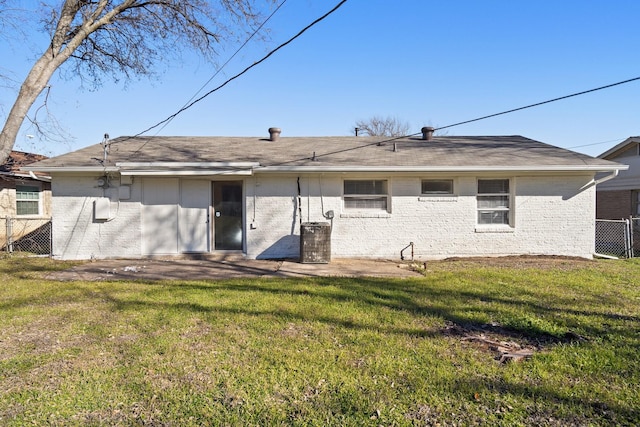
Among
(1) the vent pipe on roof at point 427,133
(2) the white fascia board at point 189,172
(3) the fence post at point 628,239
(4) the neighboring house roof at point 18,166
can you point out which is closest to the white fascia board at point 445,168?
(2) the white fascia board at point 189,172

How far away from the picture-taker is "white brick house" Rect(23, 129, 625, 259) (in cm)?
983

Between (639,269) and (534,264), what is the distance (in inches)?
86.9

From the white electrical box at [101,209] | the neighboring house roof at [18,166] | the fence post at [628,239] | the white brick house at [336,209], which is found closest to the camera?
the white electrical box at [101,209]

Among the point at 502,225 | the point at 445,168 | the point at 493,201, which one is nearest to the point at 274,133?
the point at 445,168

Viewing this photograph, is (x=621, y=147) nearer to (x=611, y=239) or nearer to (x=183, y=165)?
(x=611, y=239)

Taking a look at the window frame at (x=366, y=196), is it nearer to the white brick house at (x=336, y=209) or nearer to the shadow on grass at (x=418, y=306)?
the white brick house at (x=336, y=209)

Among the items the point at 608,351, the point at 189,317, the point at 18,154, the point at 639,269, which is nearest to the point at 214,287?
the point at 189,317

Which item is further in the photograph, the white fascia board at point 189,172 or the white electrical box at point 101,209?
the white electrical box at point 101,209

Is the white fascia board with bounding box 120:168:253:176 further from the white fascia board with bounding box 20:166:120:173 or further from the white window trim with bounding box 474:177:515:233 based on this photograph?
the white window trim with bounding box 474:177:515:233

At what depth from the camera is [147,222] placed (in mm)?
10055

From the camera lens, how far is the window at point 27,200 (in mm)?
13398

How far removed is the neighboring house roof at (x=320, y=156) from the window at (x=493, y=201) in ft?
2.21

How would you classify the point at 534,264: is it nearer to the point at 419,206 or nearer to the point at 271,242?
the point at 419,206

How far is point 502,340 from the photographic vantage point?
4297 millimetres
